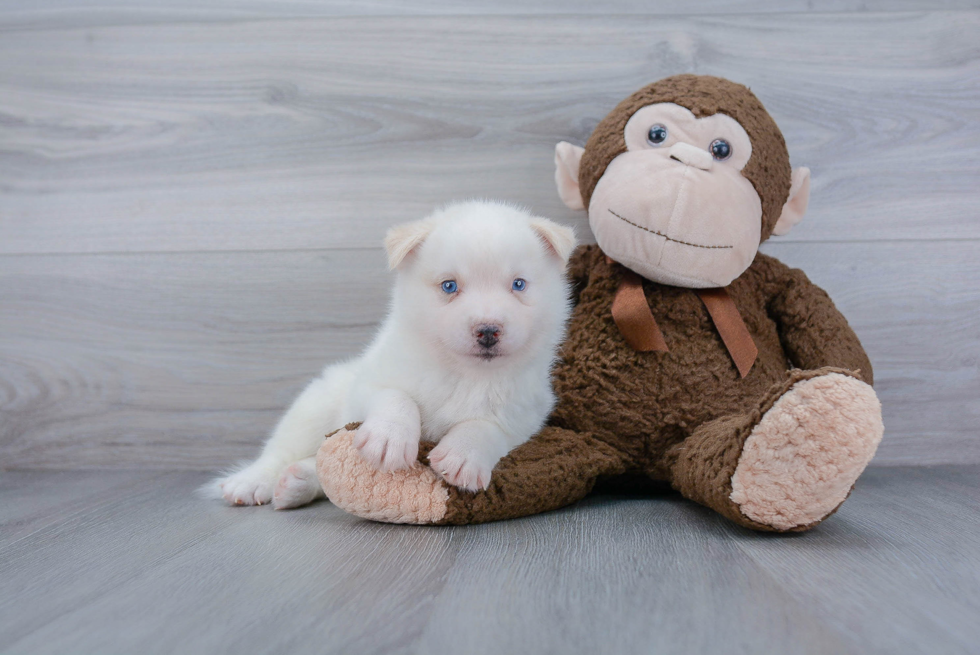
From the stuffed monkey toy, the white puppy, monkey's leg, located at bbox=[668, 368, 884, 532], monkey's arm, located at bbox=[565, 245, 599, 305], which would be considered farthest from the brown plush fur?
monkey's leg, located at bbox=[668, 368, 884, 532]

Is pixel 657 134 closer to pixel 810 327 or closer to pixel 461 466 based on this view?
pixel 810 327

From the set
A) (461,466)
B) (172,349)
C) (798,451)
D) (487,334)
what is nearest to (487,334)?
(487,334)

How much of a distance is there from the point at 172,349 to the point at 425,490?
3.35 feet

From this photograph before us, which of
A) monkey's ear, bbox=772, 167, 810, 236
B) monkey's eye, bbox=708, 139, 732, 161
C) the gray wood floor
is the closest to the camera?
the gray wood floor

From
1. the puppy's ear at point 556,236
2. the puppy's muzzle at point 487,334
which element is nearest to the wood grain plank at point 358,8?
the puppy's ear at point 556,236

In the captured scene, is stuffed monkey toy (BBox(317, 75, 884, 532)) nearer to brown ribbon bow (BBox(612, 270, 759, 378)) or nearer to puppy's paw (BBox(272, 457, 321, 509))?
brown ribbon bow (BBox(612, 270, 759, 378))

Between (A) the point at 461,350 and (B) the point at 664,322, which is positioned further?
(B) the point at 664,322

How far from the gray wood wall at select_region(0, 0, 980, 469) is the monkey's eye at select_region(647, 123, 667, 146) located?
1.28ft

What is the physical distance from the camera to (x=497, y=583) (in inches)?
38.3

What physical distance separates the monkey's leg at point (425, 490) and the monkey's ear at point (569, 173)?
632 millimetres

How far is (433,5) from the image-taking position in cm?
182

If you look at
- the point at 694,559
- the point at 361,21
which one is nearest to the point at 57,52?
the point at 361,21

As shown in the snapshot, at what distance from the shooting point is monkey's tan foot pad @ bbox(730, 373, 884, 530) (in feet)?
3.37

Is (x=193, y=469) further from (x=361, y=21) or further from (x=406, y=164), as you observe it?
(x=361, y=21)
